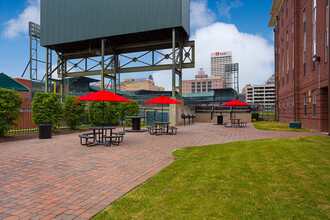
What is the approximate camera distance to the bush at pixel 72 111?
1431cm

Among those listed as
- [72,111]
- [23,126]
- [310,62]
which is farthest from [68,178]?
[310,62]

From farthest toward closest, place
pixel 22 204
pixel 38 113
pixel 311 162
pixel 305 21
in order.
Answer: pixel 305 21
pixel 38 113
pixel 311 162
pixel 22 204

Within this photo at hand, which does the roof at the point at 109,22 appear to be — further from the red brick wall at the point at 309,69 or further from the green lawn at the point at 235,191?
the green lawn at the point at 235,191

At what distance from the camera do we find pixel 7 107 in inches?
397

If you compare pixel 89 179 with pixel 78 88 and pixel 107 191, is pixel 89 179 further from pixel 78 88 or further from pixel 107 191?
pixel 78 88

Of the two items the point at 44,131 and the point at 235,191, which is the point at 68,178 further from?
the point at 44,131

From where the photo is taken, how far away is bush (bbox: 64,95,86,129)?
14312mm

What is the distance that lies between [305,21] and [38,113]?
21.6 metres

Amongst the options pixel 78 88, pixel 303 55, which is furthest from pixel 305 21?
pixel 78 88

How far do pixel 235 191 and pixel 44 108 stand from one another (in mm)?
12606

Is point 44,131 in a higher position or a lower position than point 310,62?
lower

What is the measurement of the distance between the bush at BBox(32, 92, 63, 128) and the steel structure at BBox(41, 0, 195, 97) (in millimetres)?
9678

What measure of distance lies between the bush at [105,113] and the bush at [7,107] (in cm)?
612

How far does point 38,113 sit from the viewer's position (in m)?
12.5
